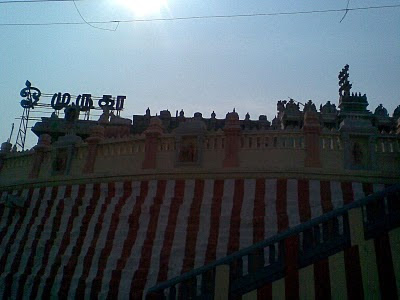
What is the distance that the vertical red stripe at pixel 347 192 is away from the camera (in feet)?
28.6

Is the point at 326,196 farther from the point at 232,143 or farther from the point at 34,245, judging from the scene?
the point at 34,245

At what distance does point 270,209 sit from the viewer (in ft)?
29.1

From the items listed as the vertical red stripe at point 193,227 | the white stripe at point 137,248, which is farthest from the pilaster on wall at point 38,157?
the vertical red stripe at point 193,227

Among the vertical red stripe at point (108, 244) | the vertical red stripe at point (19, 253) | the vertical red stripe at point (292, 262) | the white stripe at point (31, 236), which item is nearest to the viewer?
the vertical red stripe at point (292, 262)

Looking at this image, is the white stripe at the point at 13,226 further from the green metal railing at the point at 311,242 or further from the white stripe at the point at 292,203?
the white stripe at the point at 292,203

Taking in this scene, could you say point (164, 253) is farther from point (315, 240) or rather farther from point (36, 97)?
point (36, 97)

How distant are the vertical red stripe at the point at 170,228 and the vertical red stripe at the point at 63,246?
8.98ft

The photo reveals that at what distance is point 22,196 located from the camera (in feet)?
39.9

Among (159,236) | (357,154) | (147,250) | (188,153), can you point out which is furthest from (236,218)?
(357,154)

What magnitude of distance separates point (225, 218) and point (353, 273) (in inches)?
144

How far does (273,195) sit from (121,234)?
12.4 feet

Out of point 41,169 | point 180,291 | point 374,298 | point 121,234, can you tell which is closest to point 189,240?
point 121,234

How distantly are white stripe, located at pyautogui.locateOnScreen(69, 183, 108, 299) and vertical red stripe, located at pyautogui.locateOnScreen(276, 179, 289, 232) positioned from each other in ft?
15.1

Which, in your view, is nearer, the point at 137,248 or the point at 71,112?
the point at 137,248
